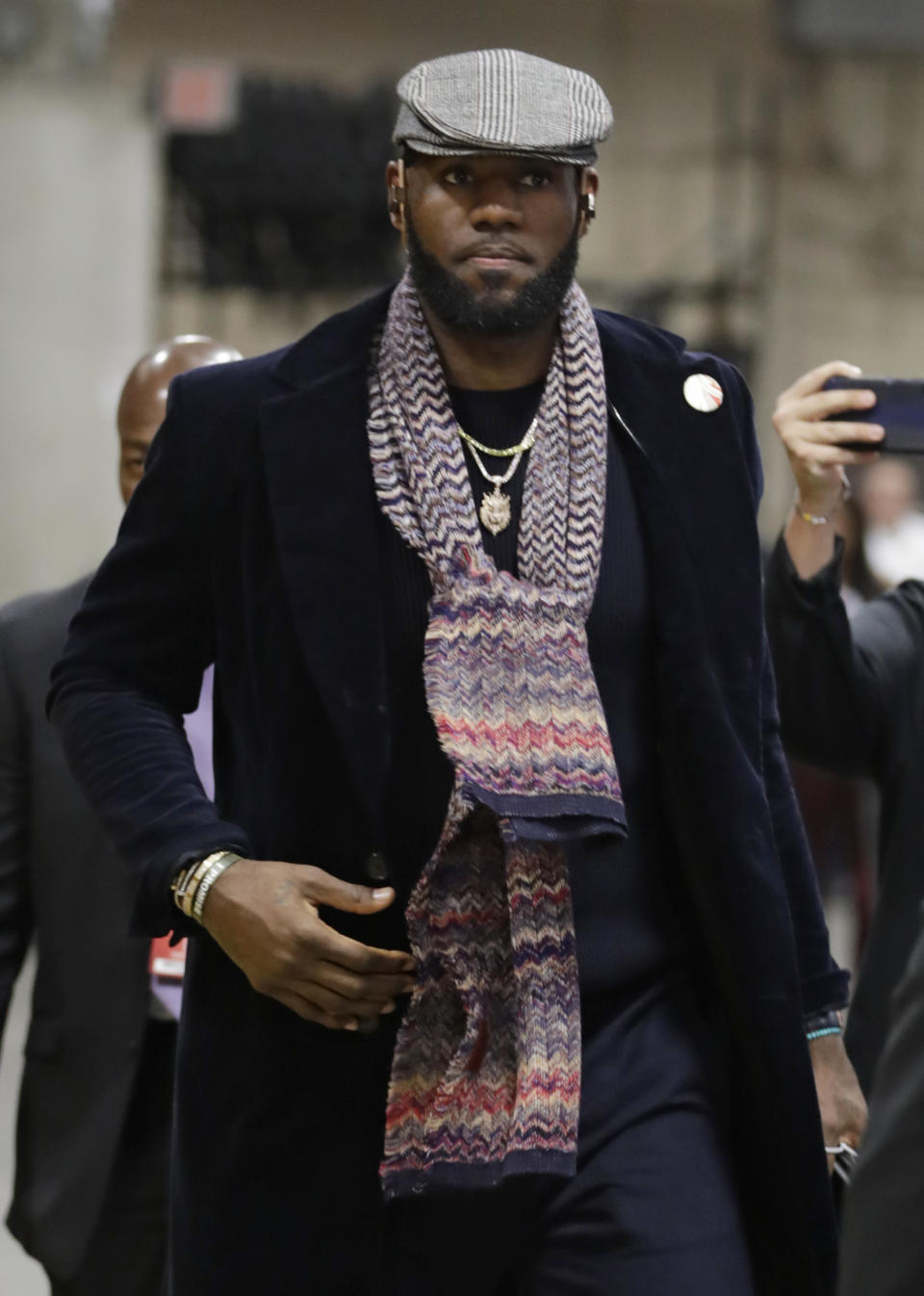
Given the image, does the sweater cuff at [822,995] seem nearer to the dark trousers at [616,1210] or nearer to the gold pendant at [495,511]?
the dark trousers at [616,1210]

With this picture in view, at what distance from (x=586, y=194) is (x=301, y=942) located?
1032 millimetres

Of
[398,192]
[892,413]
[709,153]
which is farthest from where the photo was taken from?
[709,153]

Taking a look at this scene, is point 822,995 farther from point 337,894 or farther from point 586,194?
point 586,194

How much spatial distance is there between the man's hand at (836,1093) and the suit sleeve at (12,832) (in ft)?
4.95

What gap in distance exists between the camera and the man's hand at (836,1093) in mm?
2969

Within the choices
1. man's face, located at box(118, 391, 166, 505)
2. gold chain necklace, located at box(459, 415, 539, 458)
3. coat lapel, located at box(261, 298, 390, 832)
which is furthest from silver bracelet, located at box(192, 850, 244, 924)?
man's face, located at box(118, 391, 166, 505)

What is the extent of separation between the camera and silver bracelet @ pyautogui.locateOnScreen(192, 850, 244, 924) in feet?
8.68

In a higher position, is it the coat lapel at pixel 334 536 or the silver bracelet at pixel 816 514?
the coat lapel at pixel 334 536

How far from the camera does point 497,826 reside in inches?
107

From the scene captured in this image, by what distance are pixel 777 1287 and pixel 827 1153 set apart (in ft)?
0.63

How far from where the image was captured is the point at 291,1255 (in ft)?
9.06

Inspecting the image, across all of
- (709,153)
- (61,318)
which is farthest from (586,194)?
(709,153)

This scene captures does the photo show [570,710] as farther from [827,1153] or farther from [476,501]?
[827,1153]

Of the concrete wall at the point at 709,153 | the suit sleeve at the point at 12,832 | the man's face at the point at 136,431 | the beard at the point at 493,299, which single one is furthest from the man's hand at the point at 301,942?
the concrete wall at the point at 709,153
